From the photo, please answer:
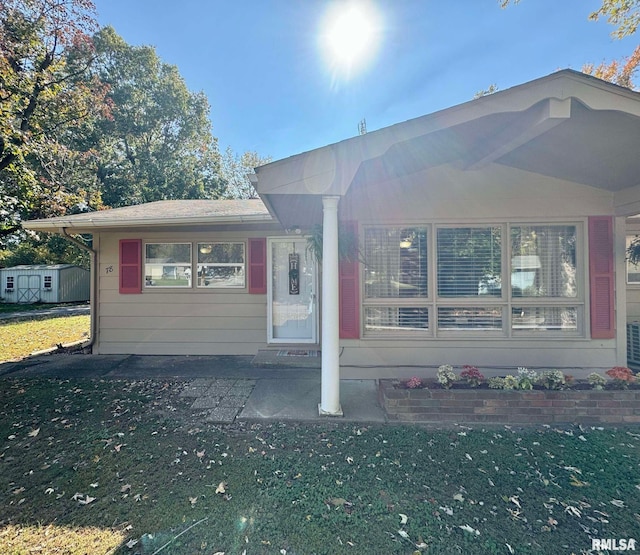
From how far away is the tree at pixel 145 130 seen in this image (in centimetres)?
1559

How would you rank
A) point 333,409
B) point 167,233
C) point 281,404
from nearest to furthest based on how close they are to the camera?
point 333,409 → point 281,404 → point 167,233

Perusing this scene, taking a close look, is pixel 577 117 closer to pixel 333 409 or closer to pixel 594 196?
pixel 594 196

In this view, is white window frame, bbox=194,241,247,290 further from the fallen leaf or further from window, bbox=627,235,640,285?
window, bbox=627,235,640,285

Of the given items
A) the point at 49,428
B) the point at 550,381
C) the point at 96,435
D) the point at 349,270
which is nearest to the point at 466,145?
the point at 349,270

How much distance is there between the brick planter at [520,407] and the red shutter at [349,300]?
1202 millimetres

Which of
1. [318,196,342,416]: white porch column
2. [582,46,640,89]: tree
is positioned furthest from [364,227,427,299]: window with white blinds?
[582,46,640,89]: tree

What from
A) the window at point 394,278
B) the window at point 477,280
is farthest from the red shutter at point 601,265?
the window at point 394,278

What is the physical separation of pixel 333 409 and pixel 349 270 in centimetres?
175

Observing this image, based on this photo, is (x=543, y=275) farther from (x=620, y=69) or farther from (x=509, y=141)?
(x=620, y=69)

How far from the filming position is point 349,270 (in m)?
4.29

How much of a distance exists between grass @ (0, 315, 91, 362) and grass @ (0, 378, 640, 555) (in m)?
4.12

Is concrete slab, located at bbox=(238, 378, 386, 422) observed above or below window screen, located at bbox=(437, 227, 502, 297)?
below

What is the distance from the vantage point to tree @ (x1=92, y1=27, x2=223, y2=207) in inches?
614

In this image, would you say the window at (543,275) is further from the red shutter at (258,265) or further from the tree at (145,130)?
the tree at (145,130)
